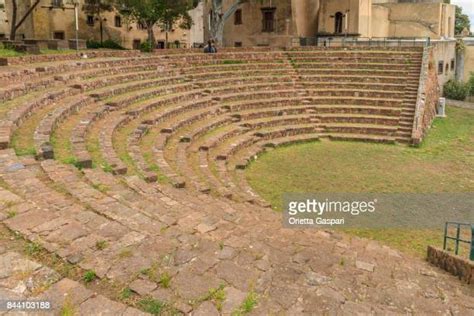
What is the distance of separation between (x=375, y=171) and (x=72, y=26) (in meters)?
27.7

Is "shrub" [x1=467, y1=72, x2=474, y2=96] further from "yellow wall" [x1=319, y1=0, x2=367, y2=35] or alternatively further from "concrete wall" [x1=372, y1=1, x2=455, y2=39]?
"yellow wall" [x1=319, y1=0, x2=367, y2=35]

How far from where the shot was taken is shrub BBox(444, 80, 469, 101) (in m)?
26.8

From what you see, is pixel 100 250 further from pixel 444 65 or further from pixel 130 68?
pixel 444 65

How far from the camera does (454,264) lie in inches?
260

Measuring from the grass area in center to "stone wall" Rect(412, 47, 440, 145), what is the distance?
2.00ft

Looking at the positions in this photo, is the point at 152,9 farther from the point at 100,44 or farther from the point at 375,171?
the point at 375,171

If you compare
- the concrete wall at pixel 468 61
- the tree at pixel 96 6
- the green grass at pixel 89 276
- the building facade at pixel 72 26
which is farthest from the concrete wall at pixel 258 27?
the green grass at pixel 89 276

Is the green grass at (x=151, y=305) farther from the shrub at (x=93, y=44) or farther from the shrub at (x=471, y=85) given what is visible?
the shrub at (x=93, y=44)

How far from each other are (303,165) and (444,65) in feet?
59.0

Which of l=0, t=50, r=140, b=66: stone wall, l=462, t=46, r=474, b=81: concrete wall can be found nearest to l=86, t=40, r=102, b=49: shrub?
l=0, t=50, r=140, b=66: stone wall

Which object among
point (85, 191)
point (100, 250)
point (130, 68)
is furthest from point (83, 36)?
point (100, 250)

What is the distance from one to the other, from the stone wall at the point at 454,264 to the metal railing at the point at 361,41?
17.8 meters

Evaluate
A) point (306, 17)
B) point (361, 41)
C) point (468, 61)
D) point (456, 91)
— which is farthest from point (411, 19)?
point (361, 41)

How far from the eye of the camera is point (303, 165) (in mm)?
13508
